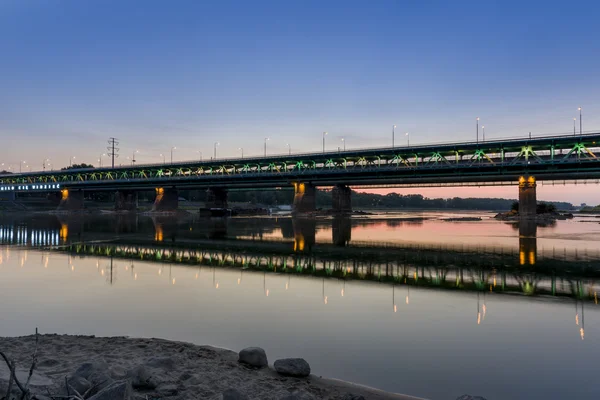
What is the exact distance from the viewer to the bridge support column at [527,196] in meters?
81.9

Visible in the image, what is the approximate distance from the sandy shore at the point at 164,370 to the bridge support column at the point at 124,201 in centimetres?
14801

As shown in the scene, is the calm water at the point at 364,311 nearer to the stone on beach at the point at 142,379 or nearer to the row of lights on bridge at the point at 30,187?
the stone on beach at the point at 142,379

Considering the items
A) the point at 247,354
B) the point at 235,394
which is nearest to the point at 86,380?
the point at 235,394

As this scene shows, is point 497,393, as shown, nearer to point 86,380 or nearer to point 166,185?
point 86,380

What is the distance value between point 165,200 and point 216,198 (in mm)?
16313

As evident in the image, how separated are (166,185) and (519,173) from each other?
102 meters

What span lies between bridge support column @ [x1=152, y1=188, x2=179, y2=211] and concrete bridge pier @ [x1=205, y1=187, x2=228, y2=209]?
12.1 meters

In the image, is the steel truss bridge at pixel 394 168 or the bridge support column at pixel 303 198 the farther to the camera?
the bridge support column at pixel 303 198

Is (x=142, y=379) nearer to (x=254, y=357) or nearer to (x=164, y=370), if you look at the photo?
(x=164, y=370)

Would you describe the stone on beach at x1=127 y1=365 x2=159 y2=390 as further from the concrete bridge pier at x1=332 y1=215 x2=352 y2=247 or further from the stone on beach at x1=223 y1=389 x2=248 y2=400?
the concrete bridge pier at x1=332 y1=215 x2=352 y2=247

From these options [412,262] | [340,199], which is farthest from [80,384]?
[340,199]

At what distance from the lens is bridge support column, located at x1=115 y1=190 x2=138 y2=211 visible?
14625 centimetres

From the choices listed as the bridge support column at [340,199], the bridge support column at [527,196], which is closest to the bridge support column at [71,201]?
the bridge support column at [340,199]

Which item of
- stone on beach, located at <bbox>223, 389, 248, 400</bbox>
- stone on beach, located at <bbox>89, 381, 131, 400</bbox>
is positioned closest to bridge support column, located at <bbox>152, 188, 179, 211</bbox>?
stone on beach, located at <bbox>223, 389, 248, 400</bbox>
